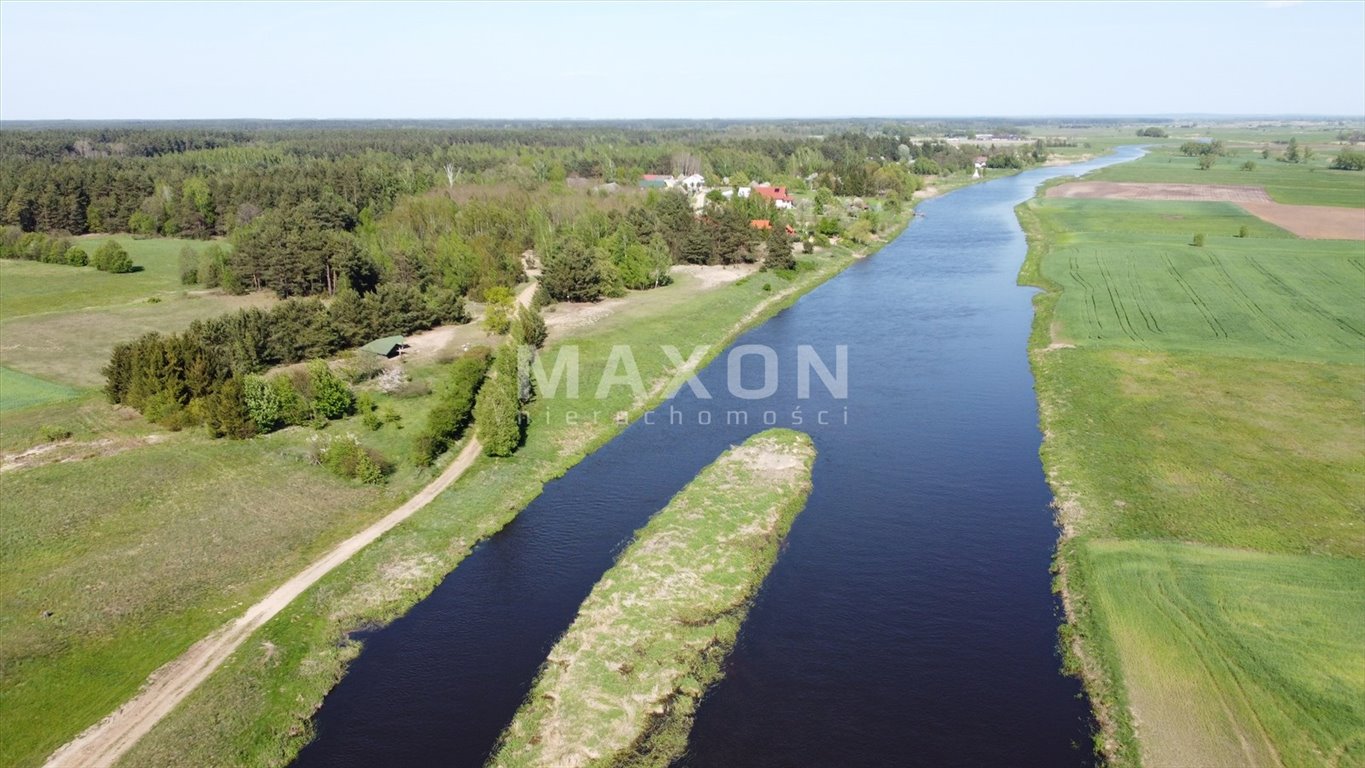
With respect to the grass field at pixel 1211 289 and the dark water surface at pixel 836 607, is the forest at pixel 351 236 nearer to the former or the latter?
the dark water surface at pixel 836 607

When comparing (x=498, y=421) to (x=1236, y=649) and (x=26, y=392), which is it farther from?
(x=26, y=392)

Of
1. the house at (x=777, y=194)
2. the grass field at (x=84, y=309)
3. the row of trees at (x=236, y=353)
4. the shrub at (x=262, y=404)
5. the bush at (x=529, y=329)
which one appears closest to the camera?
the shrub at (x=262, y=404)

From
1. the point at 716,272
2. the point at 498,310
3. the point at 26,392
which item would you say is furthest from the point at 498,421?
the point at 716,272

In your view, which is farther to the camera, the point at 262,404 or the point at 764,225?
the point at 764,225

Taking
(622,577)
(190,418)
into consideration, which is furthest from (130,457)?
(622,577)

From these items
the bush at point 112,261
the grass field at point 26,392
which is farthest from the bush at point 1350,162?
the bush at point 112,261

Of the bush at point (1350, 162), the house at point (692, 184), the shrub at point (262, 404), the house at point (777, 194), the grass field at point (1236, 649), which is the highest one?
the bush at point (1350, 162)
